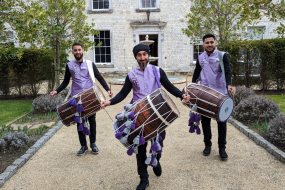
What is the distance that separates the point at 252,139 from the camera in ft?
15.9

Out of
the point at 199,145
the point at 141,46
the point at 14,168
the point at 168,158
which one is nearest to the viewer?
the point at 141,46

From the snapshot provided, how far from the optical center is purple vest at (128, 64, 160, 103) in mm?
3188

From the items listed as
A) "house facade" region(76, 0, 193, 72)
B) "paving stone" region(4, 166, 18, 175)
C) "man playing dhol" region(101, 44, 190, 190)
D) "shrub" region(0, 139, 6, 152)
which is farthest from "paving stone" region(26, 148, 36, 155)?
"house facade" region(76, 0, 193, 72)

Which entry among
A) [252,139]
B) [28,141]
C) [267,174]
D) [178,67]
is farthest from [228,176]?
[178,67]

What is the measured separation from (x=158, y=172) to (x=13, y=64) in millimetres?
7561

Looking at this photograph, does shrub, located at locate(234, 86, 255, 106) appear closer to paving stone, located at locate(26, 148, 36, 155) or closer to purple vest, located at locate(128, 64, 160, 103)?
purple vest, located at locate(128, 64, 160, 103)

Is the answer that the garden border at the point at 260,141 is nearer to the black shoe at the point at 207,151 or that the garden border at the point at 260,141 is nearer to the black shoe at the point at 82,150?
the black shoe at the point at 207,151

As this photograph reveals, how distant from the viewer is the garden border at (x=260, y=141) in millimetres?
3957

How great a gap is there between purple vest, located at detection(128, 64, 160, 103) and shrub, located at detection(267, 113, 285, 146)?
94.0 inches

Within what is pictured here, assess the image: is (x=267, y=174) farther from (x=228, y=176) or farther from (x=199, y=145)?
(x=199, y=145)

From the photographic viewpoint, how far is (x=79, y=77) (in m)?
4.21

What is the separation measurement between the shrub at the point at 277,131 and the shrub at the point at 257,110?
1119mm

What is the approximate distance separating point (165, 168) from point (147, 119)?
1264 millimetres

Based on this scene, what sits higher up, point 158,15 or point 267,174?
point 158,15
